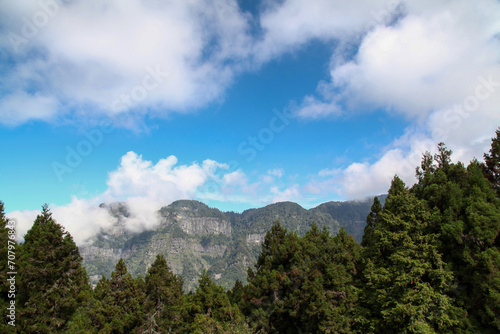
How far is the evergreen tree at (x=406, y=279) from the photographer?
86.8 ft

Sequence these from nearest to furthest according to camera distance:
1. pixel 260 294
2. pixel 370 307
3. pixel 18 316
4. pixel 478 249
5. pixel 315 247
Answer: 1. pixel 478 249
2. pixel 18 316
3. pixel 370 307
4. pixel 315 247
5. pixel 260 294

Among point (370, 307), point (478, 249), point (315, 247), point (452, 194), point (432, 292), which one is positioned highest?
point (452, 194)

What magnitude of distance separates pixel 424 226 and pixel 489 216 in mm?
5761

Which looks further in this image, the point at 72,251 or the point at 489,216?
the point at 72,251

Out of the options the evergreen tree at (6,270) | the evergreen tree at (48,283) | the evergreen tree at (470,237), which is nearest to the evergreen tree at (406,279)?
the evergreen tree at (470,237)

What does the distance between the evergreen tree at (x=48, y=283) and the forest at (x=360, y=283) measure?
0.11 metres

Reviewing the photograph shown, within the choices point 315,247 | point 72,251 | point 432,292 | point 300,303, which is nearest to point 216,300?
point 300,303

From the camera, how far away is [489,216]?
26.3 m

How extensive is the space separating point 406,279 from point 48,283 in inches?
1574

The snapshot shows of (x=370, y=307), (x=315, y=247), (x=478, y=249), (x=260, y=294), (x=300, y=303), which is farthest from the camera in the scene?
(x=260, y=294)

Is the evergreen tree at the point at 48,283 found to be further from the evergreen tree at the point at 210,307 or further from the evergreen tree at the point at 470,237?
the evergreen tree at the point at 470,237

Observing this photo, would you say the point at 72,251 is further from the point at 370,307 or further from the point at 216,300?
the point at 370,307

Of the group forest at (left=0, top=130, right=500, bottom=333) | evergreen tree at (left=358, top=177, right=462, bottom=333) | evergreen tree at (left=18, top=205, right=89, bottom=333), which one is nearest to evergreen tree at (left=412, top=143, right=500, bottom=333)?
forest at (left=0, top=130, right=500, bottom=333)

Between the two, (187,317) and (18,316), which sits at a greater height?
(18,316)
